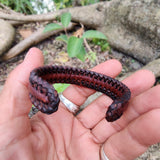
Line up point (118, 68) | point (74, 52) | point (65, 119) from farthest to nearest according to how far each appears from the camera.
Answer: point (74, 52)
point (118, 68)
point (65, 119)

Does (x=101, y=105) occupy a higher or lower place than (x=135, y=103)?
lower

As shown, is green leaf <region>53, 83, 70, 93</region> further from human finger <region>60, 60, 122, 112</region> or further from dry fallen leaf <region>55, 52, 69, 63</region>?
dry fallen leaf <region>55, 52, 69, 63</region>

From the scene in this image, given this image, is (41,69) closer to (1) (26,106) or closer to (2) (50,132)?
(1) (26,106)

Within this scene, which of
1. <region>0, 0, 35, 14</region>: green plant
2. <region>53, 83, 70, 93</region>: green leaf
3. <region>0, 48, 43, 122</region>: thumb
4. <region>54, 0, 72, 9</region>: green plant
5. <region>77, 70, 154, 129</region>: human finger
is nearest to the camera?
<region>0, 48, 43, 122</region>: thumb

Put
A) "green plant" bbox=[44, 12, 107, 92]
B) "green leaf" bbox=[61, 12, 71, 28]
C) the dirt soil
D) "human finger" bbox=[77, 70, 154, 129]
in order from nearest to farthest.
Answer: "human finger" bbox=[77, 70, 154, 129] → "green plant" bbox=[44, 12, 107, 92] → "green leaf" bbox=[61, 12, 71, 28] → the dirt soil

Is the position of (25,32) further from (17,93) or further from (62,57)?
(17,93)

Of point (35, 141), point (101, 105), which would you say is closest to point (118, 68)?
point (101, 105)

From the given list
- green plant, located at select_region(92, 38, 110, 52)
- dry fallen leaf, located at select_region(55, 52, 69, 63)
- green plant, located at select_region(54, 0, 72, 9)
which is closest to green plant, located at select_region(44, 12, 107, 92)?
green plant, located at select_region(92, 38, 110, 52)

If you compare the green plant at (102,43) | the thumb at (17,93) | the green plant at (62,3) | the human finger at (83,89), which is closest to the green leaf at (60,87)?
the human finger at (83,89)
